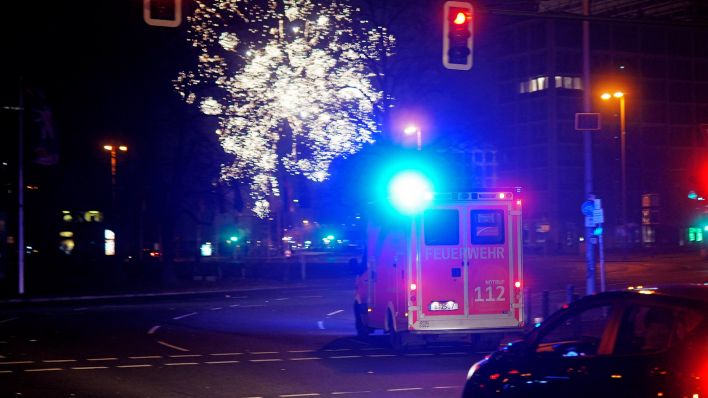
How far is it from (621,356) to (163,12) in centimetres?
868

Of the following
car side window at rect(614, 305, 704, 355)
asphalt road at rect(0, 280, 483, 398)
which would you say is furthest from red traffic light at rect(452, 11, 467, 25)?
car side window at rect(614, 305, 704, 355)

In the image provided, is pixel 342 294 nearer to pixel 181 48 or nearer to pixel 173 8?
pixel 181 48

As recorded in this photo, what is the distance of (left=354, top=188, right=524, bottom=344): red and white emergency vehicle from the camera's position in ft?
52.4

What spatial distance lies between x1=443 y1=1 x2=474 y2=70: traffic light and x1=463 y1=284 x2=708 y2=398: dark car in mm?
7477

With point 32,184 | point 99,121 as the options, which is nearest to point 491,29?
point 99,121

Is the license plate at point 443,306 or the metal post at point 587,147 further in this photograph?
the metal post at point 587,147

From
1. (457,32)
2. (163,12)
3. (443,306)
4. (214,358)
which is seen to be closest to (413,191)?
(443,306)

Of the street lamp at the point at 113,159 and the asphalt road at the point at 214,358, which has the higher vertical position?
the street lamp at the point at 113,159

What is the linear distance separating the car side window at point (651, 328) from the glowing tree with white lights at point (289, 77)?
1166 inches

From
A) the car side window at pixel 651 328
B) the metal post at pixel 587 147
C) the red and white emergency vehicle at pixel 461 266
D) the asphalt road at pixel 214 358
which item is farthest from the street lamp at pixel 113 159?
the car side window at pixel 651 328

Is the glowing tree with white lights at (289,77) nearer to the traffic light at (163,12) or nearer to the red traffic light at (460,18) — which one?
the red traffic light at (460,18)

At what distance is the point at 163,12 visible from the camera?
1283 centimetres

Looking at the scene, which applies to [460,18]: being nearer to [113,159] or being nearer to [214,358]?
[214,358]

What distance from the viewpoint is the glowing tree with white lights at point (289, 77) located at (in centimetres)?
3578
